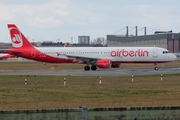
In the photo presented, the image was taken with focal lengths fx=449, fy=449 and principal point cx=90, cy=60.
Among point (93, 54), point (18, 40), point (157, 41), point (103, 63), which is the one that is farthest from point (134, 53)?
point (157, 41)

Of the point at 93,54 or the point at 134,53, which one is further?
the point at 93,54

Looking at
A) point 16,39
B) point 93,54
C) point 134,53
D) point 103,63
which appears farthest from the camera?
point 16,39

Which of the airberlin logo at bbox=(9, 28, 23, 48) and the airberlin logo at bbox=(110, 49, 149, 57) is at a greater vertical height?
the airberlin logo at bbox=(9, 28, 23, 48)

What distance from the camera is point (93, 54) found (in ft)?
201

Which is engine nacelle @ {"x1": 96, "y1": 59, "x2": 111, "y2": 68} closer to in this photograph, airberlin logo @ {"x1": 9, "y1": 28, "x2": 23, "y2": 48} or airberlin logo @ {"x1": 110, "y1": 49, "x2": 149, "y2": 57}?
airberlin logo @ {"x1": 110, "y1": 49, "x2": 149, "y2": 57}

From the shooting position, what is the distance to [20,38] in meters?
62.9

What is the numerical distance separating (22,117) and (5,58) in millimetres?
125512

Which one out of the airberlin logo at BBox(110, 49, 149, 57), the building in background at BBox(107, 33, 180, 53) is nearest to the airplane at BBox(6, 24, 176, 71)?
the airberlin logo at BBox(110, 49, 149, 57)

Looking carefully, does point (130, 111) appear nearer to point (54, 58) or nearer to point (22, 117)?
point (22, 117)

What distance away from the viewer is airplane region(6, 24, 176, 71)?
58.8 metres

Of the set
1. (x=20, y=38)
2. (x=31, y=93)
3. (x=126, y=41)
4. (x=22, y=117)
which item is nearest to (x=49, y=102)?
(x=31, y=93)

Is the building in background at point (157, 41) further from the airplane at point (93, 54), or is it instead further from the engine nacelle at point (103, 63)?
the engine nacelle at point (103, 63)

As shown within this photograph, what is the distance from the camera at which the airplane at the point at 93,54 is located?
2315 inches

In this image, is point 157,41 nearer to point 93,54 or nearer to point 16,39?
point 93,54
